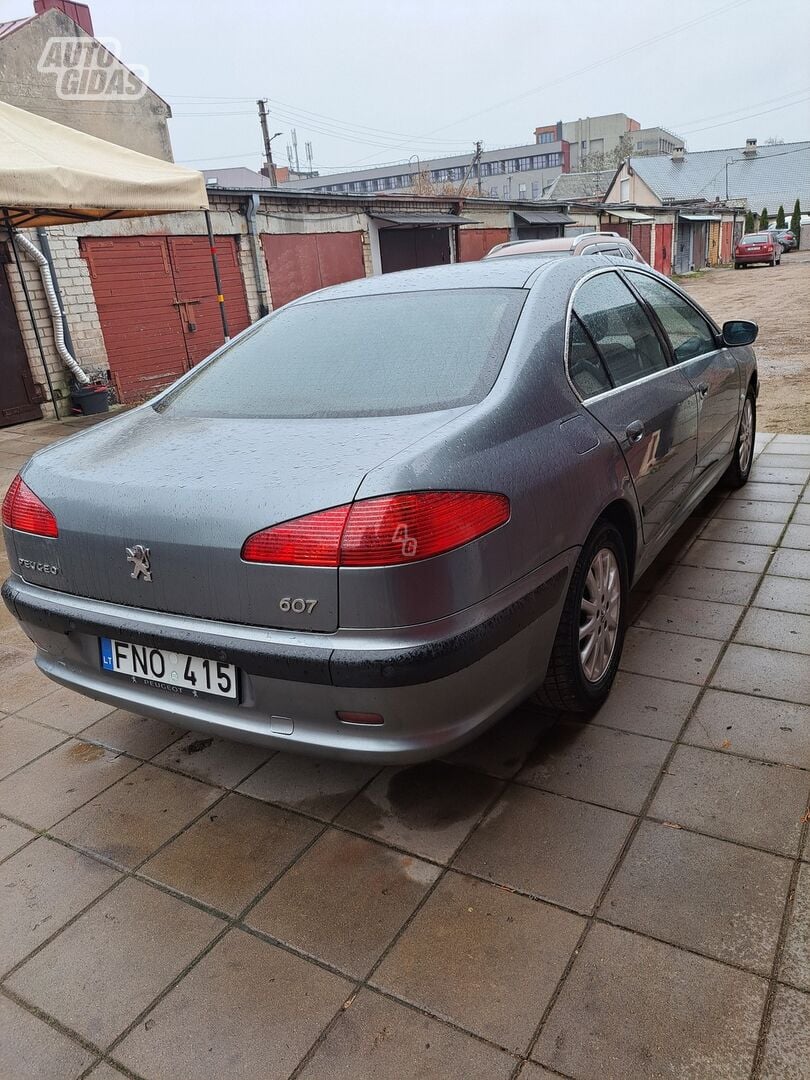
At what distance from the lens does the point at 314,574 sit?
70.4 inches

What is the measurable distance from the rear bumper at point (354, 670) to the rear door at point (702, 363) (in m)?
1.69

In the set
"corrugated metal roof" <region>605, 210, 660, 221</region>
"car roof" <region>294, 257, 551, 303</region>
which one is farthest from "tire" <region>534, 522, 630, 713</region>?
"corrugated metal roof" <region>605, 210, 660, 221</region>

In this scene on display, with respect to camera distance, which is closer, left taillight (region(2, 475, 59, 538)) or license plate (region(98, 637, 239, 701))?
license plate (region(98, 637, 239, 701))

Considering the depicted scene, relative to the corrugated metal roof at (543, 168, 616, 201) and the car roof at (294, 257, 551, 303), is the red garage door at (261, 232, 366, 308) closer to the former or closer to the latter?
the car roof at (294, 257, 551, 303)

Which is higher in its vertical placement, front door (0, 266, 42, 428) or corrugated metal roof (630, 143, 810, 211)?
corrugated metal roof (630, 143, 810, 211)

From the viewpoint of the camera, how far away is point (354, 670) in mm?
1802

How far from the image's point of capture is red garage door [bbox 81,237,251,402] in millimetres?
10695

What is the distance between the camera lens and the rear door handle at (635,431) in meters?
2.70

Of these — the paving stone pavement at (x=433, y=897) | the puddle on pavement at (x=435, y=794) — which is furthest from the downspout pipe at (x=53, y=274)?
the puddle on pavement at (x=435, y=794)

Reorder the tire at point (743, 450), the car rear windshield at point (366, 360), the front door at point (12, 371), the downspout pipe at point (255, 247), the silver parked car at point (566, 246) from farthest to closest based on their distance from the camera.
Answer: the downspout pipe at point (255, 247) < the front door at point (12, 371) < the silver parked car at point (566, 246) < the tire at point (743, 450) < the car rear windshield at point (366, 360)

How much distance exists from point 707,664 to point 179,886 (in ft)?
6.56

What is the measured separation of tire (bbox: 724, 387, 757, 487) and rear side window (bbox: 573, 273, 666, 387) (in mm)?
1590

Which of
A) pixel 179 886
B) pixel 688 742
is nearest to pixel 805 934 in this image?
pixel 688 742
